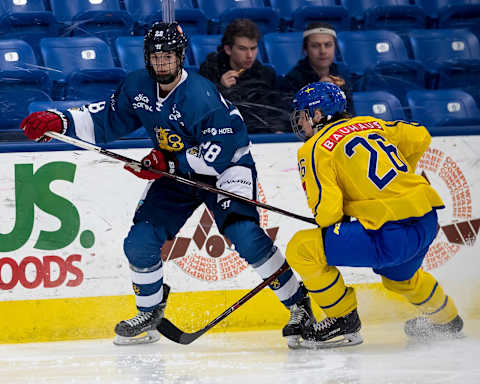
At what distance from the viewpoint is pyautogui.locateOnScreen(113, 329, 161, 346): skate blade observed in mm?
3059

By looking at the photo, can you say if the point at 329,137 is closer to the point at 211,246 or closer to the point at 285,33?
the point at 211,246

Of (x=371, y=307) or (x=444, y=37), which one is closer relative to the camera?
(x=371, y=307)

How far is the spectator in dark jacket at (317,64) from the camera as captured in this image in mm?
3682

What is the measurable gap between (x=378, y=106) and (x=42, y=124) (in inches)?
64.8

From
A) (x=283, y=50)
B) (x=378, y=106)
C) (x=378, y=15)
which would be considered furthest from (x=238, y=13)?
(x=378, y=106)

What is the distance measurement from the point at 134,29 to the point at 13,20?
55 centimetres

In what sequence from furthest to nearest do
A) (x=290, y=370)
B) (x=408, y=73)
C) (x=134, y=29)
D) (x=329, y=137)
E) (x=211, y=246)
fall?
(x=408, y=73)
(x=134, y=29)
(x=211, y=246)
(x=329, y=137)
(x=290, y=370)

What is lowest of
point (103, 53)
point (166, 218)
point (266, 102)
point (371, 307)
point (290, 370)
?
point (371, 307)

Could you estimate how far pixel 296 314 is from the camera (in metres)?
3.02

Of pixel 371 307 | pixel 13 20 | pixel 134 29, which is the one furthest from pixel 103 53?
pixel 371 307

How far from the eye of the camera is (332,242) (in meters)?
2.71

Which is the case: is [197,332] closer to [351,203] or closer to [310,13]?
[351,203]

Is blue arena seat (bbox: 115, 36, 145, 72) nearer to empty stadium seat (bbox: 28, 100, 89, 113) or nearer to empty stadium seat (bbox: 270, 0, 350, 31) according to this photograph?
empty stadium seat (bbox: 28, 100, 89, 113)

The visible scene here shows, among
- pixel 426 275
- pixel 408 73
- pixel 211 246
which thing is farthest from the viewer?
pixel 408 73
